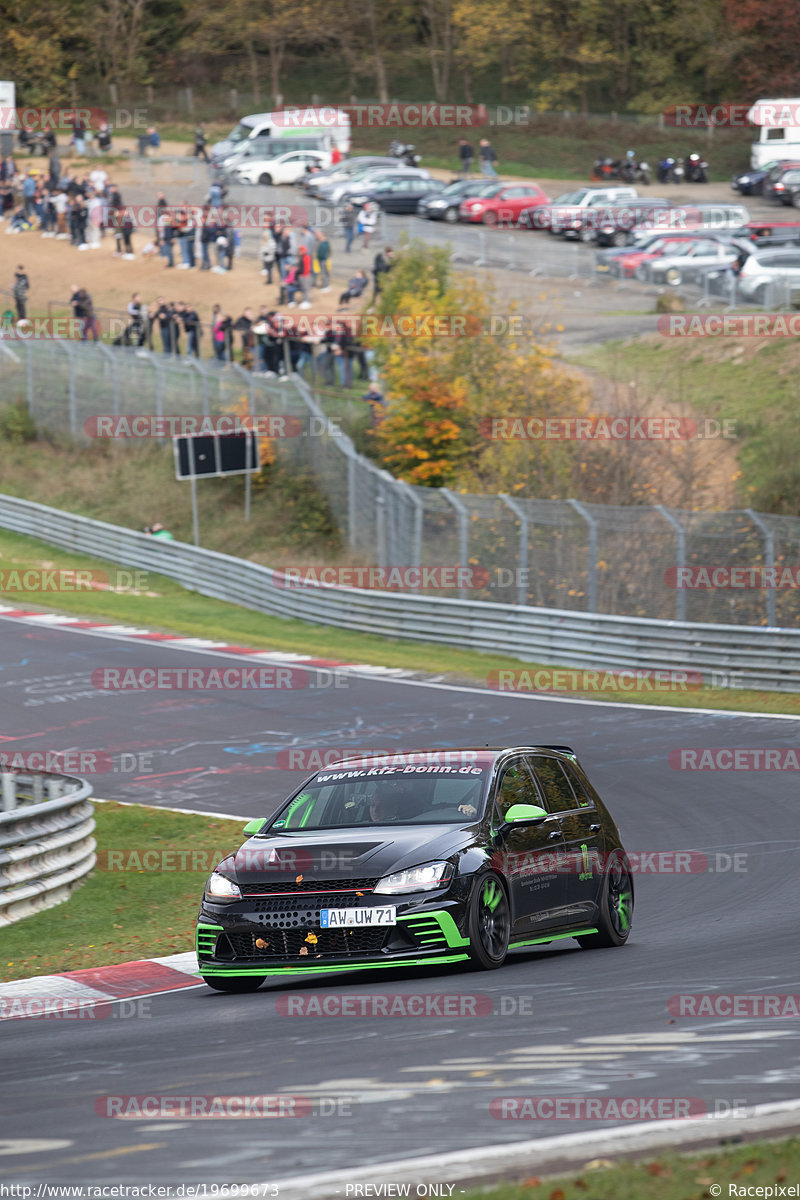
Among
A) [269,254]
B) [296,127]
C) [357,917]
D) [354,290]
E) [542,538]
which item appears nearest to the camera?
[357,917]

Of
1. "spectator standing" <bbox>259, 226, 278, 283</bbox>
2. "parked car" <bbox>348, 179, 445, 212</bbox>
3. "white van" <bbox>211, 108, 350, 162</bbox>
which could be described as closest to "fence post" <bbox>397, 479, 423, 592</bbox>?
"spectator standing" <bbox>259, 226, 278, 283</bbox>

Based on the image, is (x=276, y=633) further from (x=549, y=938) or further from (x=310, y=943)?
(x=310, y=943)

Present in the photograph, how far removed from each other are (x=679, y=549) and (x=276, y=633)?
27.7ft

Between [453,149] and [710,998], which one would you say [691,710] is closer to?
[710,998]

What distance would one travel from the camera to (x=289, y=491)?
1491 inches

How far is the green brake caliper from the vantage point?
9.60 m

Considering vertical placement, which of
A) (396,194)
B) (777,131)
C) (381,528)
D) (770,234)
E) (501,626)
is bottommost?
(501,626)

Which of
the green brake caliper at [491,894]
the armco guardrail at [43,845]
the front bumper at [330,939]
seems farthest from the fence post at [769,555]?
the front bumper at [330,939]

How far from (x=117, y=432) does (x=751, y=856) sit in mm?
30364

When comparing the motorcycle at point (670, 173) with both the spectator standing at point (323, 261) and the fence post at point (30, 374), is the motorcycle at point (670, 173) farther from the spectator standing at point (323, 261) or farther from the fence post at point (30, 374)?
Answer: the fence post at point (30, 374)

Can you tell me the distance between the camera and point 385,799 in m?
10.3

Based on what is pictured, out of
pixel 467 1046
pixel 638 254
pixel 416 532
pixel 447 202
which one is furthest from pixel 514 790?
pixel 447 202

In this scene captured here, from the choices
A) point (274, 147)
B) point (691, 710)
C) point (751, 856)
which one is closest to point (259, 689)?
point (691, 710)

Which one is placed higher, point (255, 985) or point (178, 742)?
point (255, 985)
